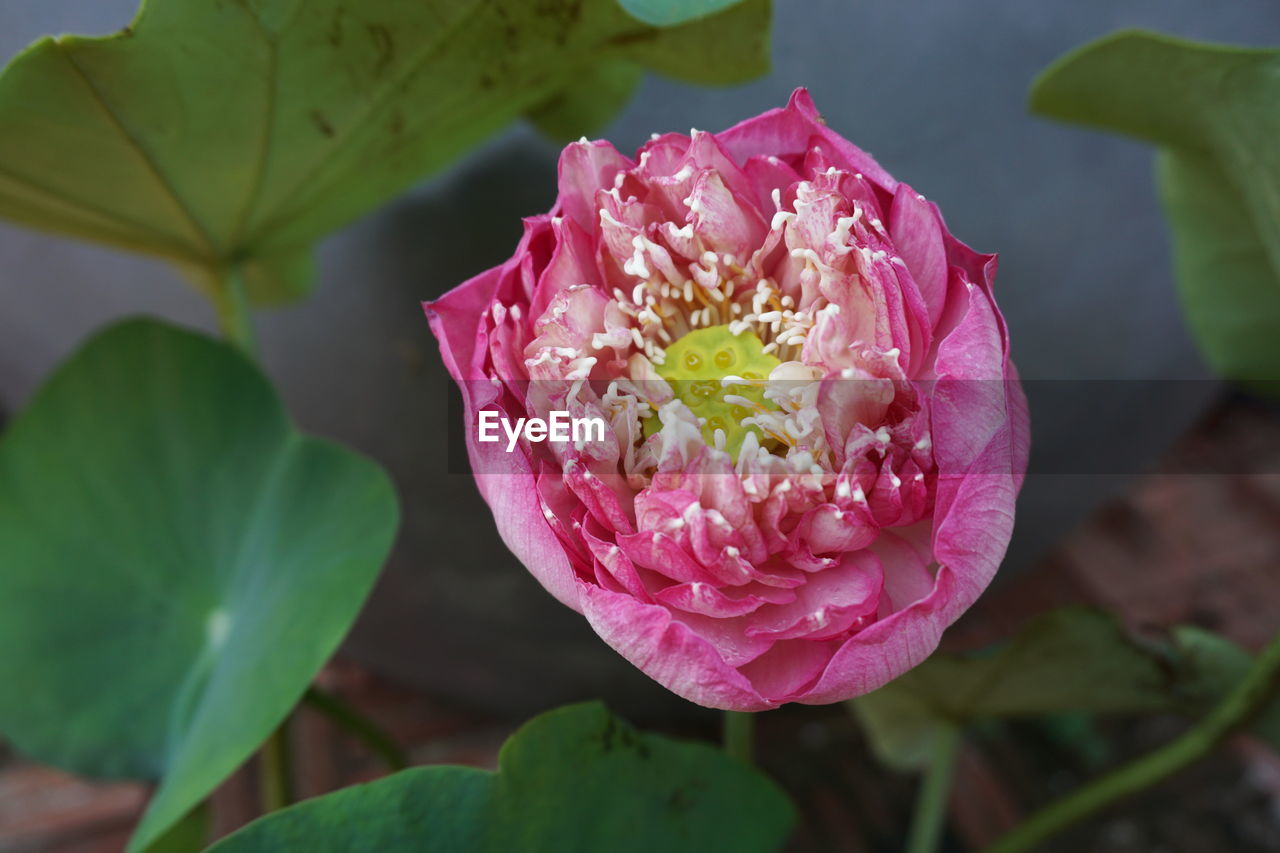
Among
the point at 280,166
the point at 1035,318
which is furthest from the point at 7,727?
the point at 1035,318

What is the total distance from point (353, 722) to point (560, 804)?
0.20 meters

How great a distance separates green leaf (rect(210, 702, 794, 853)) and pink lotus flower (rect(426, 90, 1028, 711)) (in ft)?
0.29

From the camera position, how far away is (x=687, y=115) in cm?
50

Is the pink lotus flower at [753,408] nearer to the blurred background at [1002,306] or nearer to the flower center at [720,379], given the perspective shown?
the flower center at [720,379]

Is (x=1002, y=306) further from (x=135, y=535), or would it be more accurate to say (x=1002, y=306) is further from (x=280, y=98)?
(x=135, y=535)

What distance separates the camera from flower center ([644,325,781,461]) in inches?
13.5

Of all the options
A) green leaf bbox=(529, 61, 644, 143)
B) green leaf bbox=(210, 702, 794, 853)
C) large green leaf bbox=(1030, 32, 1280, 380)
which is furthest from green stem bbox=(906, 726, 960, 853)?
green leaf bbox=(529, 61, 644, 143)

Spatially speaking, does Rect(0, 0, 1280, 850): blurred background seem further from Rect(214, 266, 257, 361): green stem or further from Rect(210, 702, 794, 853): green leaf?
Rect(210, 702, 794, 853): green leaf

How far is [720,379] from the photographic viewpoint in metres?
0.35

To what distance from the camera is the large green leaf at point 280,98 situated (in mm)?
377

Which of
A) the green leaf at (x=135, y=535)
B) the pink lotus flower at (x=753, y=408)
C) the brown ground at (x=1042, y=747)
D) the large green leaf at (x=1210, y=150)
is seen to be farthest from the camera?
the brown ground at (x=1042, y=747)

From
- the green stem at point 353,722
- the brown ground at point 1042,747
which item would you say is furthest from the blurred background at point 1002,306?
the green stem at point 353,722

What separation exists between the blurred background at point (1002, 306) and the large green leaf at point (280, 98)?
5cm

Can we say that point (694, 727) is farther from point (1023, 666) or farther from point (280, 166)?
point (280, 166)
